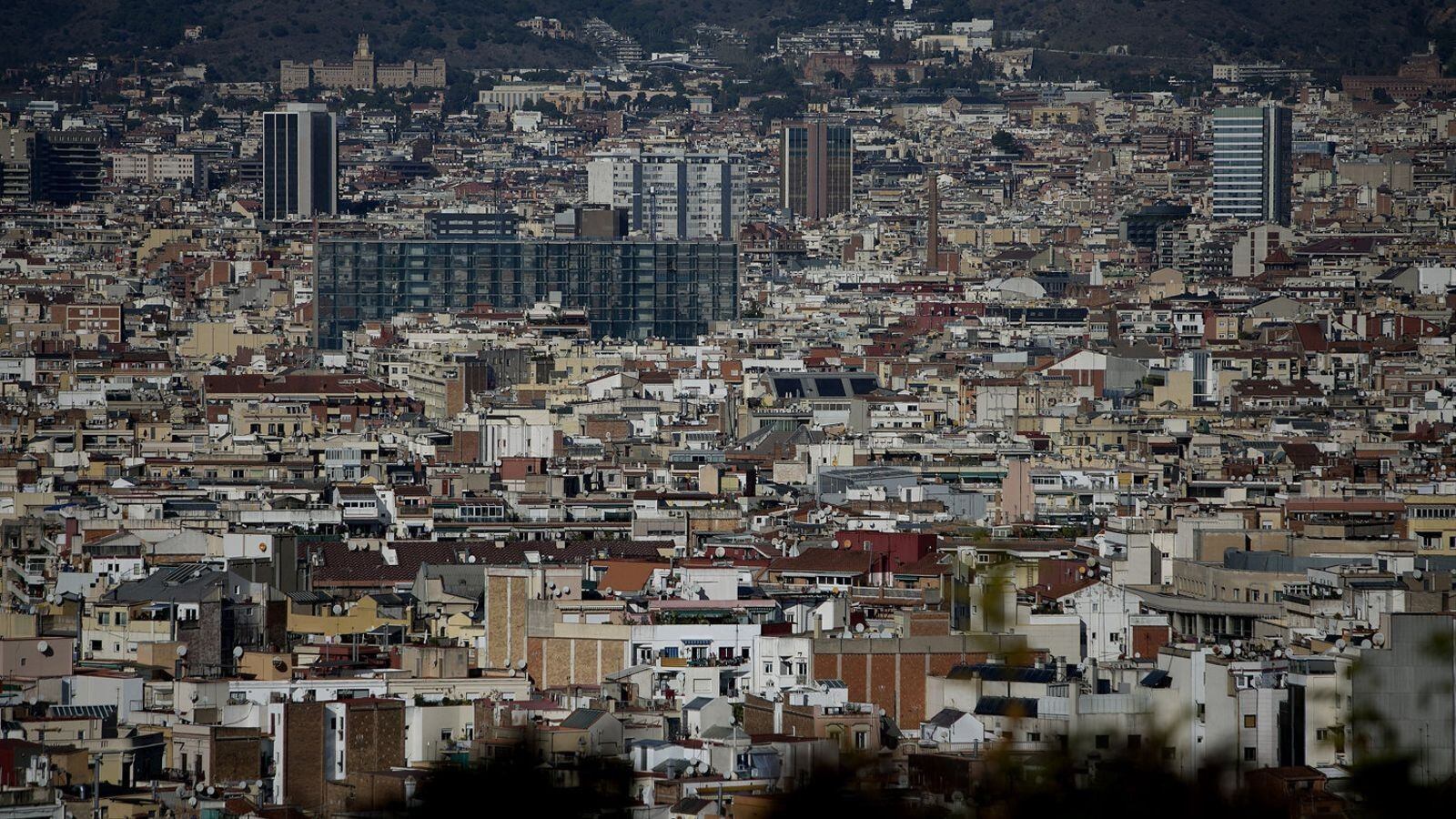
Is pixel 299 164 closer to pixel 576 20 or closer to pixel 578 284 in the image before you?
pixel 578 284

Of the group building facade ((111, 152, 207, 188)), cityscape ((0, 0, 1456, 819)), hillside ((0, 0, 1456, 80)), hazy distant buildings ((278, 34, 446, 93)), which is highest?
hillside ((0, 0, 1456, 80))

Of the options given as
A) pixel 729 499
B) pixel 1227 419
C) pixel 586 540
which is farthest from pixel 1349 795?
pixel 1227 419

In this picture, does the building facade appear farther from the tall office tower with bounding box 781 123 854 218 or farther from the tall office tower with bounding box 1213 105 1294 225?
the tall office tower with bounding box 1213 105 1294 225

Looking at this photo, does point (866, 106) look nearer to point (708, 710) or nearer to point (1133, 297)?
point (1133, 297)

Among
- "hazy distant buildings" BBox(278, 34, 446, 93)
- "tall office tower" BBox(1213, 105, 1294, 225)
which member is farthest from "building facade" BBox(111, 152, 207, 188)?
"tall office tower" BBox(1213, 105, 1294, 225)

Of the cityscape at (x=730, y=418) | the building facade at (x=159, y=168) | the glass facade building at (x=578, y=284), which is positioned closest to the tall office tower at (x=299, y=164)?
the cityscape at (x=730, y=418)

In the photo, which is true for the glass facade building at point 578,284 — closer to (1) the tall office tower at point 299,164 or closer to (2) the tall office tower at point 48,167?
(1) the tall office tower at point 299,164
